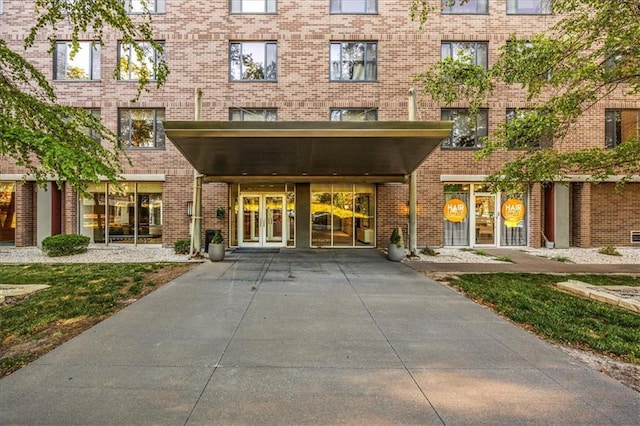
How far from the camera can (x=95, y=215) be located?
14742mm

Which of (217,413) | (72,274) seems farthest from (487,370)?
(72,274)

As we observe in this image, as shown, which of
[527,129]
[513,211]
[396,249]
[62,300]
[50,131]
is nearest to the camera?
[50,131]

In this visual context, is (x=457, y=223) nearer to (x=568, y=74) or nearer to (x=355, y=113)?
(x=355, y=113)

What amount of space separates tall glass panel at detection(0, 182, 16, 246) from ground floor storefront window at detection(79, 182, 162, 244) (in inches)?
122

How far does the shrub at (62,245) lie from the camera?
39.7 feet

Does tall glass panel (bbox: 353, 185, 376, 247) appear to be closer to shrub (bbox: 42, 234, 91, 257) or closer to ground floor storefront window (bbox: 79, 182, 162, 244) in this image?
ground floor storefront window (bbox: 79, 182, 162, 244)

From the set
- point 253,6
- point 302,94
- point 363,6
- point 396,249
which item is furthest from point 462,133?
point 253,6

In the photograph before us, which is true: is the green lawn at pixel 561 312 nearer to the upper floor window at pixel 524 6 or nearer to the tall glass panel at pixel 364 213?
the tall glass panel at pixel 364 213

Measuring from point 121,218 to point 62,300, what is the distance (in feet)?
30.9

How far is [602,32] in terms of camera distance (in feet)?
24.9

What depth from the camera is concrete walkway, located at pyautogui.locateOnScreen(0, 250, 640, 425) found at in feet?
9.41

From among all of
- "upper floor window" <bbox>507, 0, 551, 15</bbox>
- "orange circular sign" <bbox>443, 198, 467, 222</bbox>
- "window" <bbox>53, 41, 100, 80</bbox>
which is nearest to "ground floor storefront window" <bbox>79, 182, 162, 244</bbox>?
"window" <bbox>53, 41, 100, 80</bbox>

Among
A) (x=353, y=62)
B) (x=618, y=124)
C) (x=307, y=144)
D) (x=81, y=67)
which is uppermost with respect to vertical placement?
(x=353, y=62)

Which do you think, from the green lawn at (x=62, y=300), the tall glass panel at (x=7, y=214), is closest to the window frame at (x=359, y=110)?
the green lawn at (x=62, y=300)
